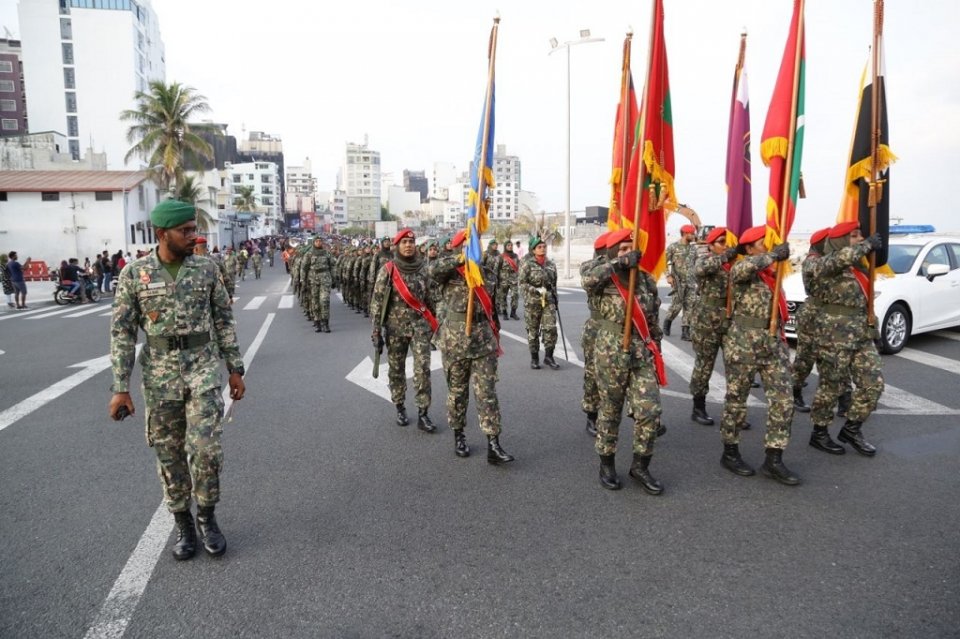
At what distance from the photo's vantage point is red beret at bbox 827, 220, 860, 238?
539cm

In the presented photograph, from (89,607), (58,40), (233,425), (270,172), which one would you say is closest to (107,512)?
(89,607)

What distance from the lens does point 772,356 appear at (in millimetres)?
4816

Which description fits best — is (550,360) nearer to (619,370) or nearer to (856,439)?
(856,439)

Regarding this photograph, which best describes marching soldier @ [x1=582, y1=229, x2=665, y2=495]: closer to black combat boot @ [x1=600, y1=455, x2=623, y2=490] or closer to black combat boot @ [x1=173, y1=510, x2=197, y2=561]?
black combat boot @ [x1=600, y1=455, x2=623, y2=490]

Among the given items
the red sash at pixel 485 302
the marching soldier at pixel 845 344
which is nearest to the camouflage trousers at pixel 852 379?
the marching soldier at pixel 845 344

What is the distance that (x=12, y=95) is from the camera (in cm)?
6912

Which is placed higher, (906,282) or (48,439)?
(906,282)

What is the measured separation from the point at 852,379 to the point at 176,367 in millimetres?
5324

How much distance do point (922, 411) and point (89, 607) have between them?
744cm

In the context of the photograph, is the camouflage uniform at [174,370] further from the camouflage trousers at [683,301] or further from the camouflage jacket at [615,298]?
the camouflage trousers at [683,301]

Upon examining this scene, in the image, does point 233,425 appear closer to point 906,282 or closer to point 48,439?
point 48,439

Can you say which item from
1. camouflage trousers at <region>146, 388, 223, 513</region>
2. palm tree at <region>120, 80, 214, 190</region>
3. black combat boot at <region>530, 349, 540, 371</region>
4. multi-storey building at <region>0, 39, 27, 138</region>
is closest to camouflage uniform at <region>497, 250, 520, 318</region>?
black combat boot at <region>530, 349, 540, 371</region>

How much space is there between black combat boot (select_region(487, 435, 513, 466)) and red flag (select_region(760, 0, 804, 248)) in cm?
274


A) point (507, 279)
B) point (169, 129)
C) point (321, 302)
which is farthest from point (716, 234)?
point (169, 129)
